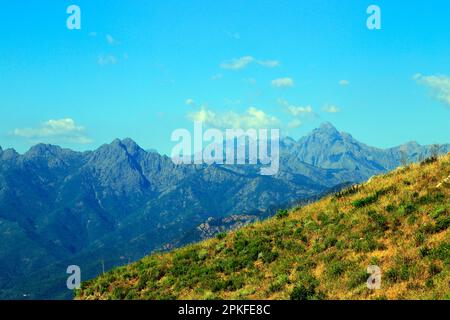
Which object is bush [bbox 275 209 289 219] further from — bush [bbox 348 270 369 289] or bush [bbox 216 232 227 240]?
bush [bbox 348 270 369 289]

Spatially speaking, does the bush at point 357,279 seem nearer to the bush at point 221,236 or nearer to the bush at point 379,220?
the bush at point 379,220

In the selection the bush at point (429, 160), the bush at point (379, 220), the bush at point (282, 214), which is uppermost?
the bush at point (429, 160)

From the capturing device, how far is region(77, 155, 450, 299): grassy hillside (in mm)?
22234

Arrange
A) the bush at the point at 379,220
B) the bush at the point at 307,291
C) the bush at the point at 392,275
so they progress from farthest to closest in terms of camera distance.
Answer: the bush at the point at 379,220
the bush at the point at 307,291
the bush at the point at 392,275

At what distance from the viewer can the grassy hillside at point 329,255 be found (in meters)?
22.2

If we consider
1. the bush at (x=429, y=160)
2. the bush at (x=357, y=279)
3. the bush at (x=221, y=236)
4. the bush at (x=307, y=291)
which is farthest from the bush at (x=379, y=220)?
the bush at (x=221, y=236)

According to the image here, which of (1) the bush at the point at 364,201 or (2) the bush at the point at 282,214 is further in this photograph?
(2) the bush at the point at 282,214

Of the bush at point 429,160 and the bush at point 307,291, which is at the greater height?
the bush at point 429,160

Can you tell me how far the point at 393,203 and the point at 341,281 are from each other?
9.19 m

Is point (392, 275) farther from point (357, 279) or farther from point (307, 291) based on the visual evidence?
point (307, 291)
